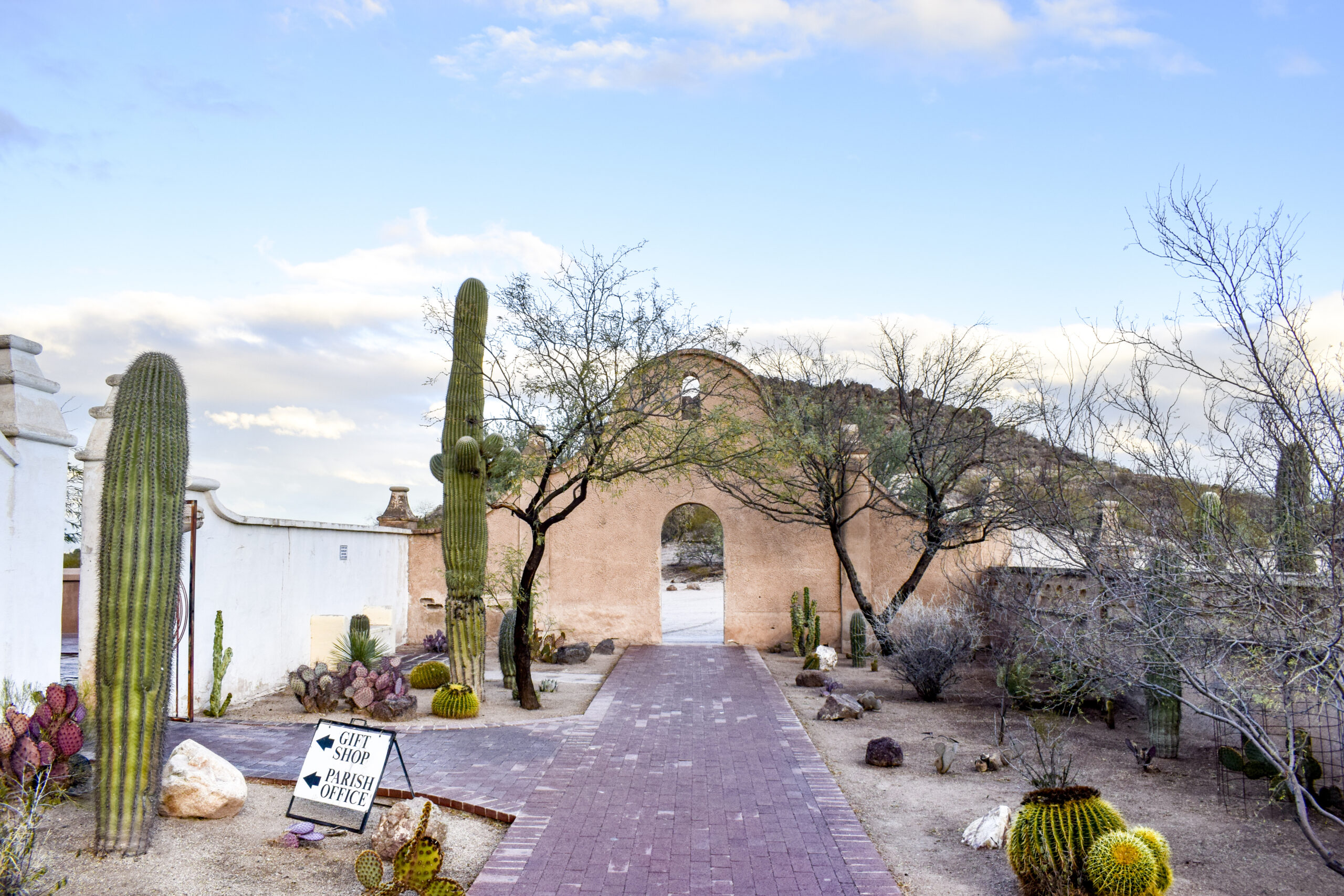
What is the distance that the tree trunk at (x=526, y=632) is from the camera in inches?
459

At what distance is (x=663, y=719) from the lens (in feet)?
35.7

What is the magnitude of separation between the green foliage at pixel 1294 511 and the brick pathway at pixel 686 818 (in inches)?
147

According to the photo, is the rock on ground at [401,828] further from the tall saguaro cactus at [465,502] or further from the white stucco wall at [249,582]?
the tall saguaro cactus at [465,502]

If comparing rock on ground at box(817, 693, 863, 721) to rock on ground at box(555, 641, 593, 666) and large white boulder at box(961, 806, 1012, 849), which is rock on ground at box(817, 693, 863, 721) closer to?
large white boulder at box(961, 806, 1012, 849)

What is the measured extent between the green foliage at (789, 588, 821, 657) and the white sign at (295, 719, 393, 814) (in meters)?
11.7

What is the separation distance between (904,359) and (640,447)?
6207 mm

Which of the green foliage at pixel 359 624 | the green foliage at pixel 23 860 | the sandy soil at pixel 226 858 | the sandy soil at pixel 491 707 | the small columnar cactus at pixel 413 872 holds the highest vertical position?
the green foliage at pixel 359 624

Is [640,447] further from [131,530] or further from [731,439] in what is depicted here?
[131,530]

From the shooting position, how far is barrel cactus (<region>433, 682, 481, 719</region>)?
429 inches

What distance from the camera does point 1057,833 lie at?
17.9ft

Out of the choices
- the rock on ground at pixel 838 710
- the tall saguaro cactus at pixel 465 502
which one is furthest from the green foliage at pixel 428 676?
the rock on ground at pixel 838 710

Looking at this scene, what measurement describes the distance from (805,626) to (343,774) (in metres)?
12.1

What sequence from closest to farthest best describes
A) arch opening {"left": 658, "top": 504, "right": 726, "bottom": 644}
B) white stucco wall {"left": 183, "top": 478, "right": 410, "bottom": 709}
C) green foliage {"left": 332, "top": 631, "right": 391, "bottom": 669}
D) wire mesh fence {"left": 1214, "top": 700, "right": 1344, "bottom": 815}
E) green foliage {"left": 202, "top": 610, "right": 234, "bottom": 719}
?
wire mesh fence {"left": 1214, "top": 700, "right": 1344, "bottom": 815} → green foliage {"left": 202, "top": 610, "right": 234, "bottom": 719} → white stucco wall {"left": 183, "top": 478, "right": 410, "bottom": 709} → green foliage {"left": 332, "top": 631, "right": 391, "bottom": 669} → arch opening {"left": 658, "top": 504, "right": 726, "bottom": 644}

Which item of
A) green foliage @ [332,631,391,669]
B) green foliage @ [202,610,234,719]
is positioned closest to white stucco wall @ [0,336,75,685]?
green foliage @ [202,610,234,719]
